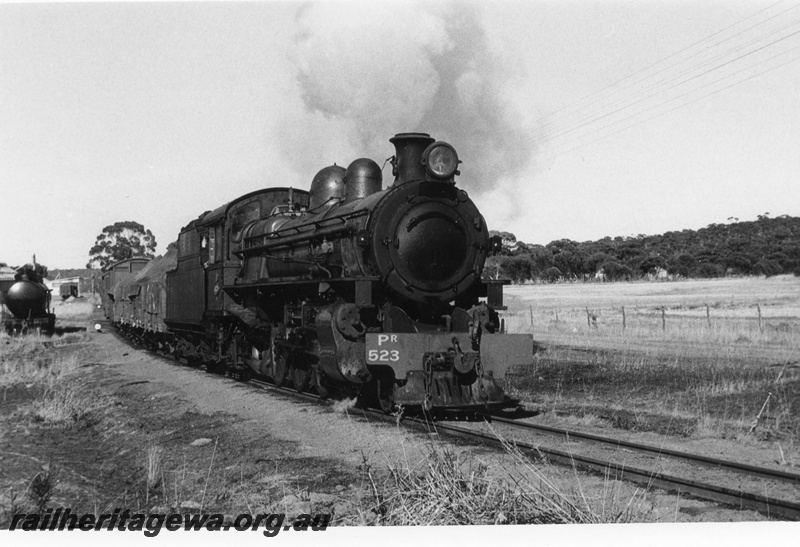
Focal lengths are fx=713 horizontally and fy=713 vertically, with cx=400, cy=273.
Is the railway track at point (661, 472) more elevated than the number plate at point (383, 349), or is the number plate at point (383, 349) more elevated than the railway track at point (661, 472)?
the number plate at point (383, 349)

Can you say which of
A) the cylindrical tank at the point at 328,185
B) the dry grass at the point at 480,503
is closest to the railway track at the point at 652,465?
the dry grass at the point at 480,503

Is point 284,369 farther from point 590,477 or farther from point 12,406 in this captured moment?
point 590,477

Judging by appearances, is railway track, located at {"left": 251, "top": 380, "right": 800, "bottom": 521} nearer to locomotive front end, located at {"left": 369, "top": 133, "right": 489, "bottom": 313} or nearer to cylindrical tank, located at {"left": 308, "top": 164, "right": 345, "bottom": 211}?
locomotive front end, located at {"left": 369, "top": 133, "right": 489, "bottom": 313}

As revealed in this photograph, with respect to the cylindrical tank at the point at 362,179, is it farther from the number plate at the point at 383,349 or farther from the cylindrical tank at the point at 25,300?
the cylindrical tank at the point at 25,300

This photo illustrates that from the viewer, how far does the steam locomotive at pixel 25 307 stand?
29891mm

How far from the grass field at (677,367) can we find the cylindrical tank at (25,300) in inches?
Result: 792

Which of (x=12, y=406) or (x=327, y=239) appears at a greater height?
(x=327, y=239)

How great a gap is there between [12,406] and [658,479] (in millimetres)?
11032

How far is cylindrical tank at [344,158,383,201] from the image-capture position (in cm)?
1211

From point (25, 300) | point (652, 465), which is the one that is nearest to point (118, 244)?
point (25, 300)

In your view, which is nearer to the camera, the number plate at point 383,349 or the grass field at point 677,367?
the number plate at point 383,349

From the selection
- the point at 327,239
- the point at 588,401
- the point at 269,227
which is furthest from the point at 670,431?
the point at 269,227

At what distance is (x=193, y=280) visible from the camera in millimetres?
17312

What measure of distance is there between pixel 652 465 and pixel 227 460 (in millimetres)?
4554
